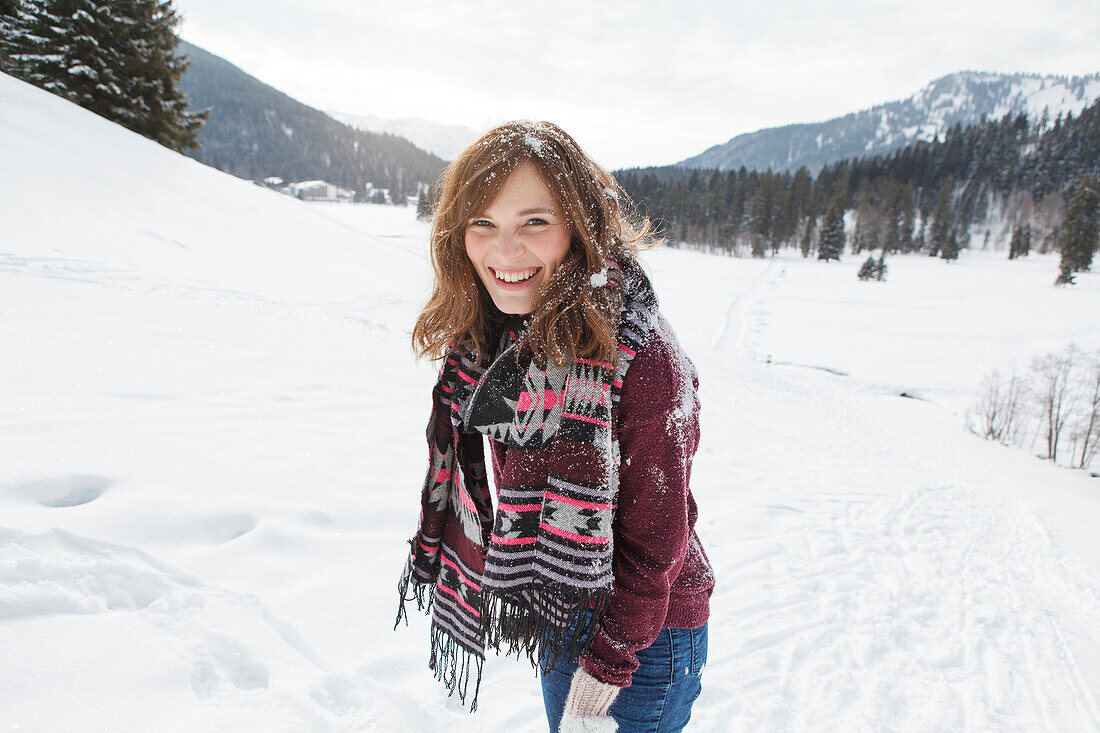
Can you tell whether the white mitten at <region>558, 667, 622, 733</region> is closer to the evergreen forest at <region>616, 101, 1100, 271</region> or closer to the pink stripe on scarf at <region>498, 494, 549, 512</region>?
the pink stripe on scarf at <region>498, 494, 549, 512</region>

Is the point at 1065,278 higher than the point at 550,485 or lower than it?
higher

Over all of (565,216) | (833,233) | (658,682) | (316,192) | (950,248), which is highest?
(316,192)

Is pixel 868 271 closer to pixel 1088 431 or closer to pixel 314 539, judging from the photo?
pixel 1088 431

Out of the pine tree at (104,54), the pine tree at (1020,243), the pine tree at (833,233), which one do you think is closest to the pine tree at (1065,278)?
the pine tree at (1020,243)

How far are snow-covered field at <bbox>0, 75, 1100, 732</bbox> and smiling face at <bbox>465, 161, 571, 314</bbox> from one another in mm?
1752

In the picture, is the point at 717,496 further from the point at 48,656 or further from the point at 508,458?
the point at 48,656

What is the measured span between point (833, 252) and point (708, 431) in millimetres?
62554

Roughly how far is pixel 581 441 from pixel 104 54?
922 inches

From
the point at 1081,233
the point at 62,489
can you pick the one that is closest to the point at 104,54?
the point at 62,489

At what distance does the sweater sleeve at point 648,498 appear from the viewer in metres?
1.11

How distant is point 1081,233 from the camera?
140 feet

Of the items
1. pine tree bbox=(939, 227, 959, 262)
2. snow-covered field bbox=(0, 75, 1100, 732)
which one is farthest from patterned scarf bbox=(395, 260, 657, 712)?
pine tree bbox=(939, 227, 959, 262)

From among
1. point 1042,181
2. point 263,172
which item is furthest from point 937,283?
point 263,172

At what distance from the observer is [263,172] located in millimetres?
111812
